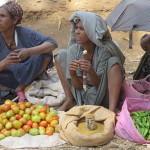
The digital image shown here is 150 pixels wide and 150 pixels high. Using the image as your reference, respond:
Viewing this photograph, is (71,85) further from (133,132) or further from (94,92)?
(133,132)

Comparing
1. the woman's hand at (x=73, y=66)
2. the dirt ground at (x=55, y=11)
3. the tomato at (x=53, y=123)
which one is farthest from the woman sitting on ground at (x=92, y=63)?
the dirt ground at (x=55, y=11)

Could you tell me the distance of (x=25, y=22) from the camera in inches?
378

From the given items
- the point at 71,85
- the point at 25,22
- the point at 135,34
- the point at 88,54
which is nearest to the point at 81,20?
the point at 88,54

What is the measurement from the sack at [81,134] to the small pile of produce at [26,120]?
0.20m

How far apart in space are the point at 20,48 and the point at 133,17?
4.89ft

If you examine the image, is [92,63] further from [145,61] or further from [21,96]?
[21,96]

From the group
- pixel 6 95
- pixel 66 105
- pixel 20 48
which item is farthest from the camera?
pixel 6 95

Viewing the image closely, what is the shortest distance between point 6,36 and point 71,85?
1053mm

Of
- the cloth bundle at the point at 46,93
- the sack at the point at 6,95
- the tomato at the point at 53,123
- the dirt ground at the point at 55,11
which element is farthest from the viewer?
the dirt ground at the point at 55,11

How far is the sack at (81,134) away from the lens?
362 centimetres

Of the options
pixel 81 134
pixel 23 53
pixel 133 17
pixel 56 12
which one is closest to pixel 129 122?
pixel 81 134

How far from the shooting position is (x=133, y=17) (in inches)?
158

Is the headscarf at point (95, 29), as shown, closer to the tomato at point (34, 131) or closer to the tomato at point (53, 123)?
the tomato at point (53, 123)

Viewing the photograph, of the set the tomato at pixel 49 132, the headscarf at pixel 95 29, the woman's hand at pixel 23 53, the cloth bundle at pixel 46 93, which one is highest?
the headscarf at pixel 95 29
